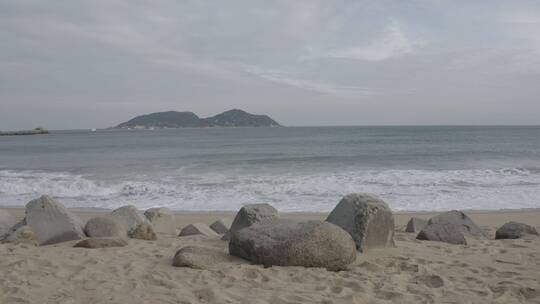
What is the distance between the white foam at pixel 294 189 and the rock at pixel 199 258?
7123 millimetres

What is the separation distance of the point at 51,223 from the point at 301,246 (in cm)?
429

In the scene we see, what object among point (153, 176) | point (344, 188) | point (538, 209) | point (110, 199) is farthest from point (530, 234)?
point (153, 176)

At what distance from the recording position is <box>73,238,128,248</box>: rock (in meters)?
6.56

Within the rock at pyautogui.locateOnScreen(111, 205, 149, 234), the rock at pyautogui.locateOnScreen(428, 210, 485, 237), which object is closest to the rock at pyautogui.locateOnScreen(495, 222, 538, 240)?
the rock at pyautogui.locateOnScreen(428, 210, 485, 237)

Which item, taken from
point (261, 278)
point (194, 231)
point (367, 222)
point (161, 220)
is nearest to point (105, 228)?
point (194, 231)

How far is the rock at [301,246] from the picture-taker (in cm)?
553

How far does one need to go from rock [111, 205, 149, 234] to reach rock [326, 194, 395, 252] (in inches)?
138

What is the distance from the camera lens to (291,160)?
2792 centimetres

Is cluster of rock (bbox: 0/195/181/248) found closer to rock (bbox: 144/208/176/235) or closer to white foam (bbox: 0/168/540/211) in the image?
rock (bbox: 144/208/176/235)

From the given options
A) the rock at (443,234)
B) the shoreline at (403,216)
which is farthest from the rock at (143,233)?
the rock at (443,234)

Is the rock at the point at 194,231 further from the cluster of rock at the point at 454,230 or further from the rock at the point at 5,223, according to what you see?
the cluster of rock at the point at 454,230

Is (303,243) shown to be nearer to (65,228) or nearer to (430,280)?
(430,280)

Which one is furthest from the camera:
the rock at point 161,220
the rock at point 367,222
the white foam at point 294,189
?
the white foam at point 294,189

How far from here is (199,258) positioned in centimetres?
568
